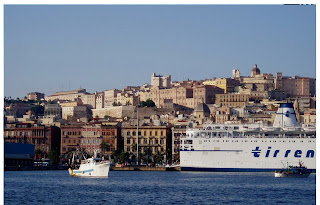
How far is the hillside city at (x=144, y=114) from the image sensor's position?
2618 inches

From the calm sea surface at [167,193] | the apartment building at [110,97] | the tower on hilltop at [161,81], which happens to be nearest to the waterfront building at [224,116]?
the apartment building at [110,97]

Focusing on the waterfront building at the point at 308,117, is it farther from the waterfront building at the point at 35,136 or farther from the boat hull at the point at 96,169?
the boat hull at the point at 96,169

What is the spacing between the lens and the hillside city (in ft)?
218

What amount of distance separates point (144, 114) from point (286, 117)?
44.6 metres

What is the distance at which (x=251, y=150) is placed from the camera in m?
48.6

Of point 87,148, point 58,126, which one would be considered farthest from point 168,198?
point 58,126

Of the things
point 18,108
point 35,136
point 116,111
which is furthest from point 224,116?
point 18,108

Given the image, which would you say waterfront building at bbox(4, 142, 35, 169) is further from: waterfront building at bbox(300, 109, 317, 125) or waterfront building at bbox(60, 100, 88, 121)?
waterfront building at bbox(60, 100, 88, 121)

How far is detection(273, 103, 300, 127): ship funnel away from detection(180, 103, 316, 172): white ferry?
88 centimetres

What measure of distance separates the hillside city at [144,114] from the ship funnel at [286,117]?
8.96 m

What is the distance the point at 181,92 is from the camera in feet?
359

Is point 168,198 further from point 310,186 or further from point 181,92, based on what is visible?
point 181,92

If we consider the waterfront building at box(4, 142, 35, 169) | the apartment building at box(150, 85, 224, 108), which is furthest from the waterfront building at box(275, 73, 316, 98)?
the waterfront building at box(4, 142, 35, 169)

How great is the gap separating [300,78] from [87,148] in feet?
174
